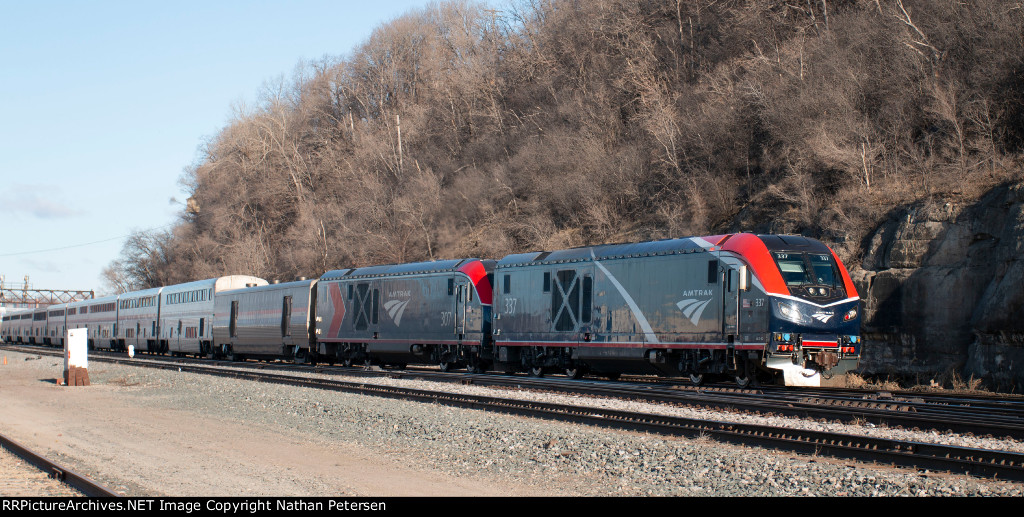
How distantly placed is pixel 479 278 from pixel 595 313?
216 inches

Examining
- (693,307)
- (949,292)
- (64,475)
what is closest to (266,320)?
(693,307)

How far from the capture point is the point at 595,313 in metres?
22.8

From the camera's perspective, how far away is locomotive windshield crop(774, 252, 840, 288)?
60.6 feet

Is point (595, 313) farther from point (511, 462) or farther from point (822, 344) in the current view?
point (511, 462)

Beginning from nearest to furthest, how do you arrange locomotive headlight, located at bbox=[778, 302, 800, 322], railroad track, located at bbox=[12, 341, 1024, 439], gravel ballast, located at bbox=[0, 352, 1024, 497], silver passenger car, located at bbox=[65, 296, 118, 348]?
gravel ballast, located at bbox=[0, 352, 1024, 497] → railroad track, located at bbox=[12, 341, 1024, 439] → locomotive headlight, located at bbox=[778, 302, 800, 322] → silver passenger car, located at bbox=[65, 296, 118, 348]

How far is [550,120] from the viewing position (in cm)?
5372

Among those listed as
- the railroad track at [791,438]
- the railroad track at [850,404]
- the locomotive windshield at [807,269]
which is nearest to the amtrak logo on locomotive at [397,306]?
the railroad track at [850,404]

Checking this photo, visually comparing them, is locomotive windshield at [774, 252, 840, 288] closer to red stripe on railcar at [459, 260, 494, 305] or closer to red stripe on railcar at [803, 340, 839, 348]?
red stripe on railcar at [803, 340, 839, 348]

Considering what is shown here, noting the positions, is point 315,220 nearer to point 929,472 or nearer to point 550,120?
point 550,120

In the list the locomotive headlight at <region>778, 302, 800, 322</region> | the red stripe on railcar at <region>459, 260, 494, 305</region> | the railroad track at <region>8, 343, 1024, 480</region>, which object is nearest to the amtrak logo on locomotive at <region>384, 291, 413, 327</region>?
the red stripe on railcar at <region>459, 260, 494, 305</region>

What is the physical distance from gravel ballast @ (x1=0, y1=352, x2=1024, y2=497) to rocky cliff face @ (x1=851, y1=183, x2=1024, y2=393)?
11.9 metres

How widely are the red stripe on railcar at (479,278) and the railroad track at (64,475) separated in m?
15.5
